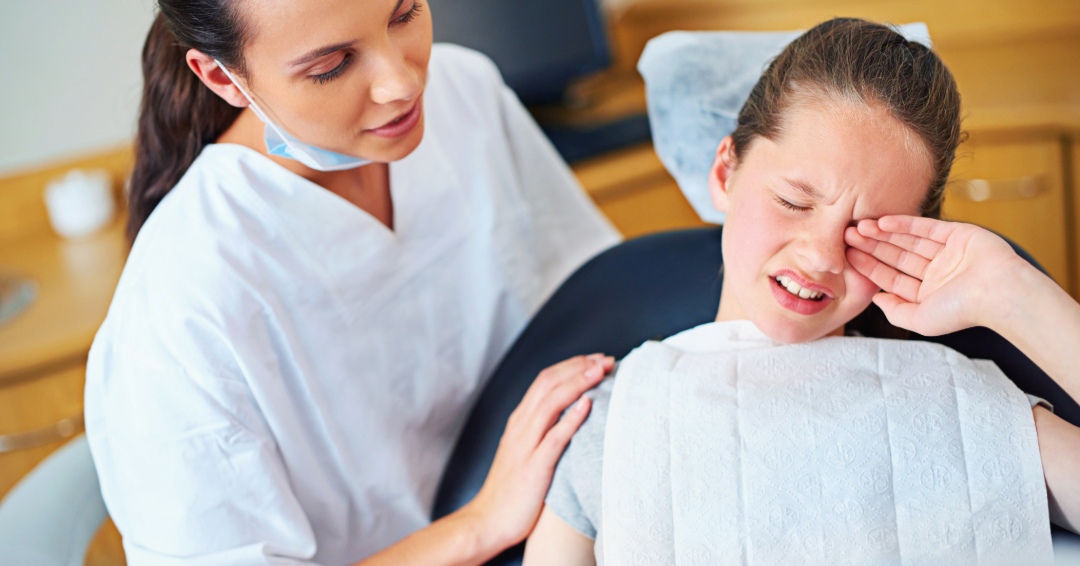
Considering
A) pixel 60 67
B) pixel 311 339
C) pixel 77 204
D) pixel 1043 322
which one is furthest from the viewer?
pixel 77 204

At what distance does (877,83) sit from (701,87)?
11.3 inches

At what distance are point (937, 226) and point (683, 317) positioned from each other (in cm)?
36

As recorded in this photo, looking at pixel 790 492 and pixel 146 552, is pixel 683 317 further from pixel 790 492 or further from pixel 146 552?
pixel 146 552

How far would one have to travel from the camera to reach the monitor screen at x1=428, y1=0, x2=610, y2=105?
6.51 feet

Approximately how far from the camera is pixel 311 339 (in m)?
0.96

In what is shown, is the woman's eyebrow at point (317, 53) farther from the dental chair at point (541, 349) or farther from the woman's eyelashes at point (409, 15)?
the dental chair at point (541, 349)

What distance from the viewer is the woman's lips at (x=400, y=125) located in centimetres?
88

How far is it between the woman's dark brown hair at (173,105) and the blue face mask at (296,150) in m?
0.08

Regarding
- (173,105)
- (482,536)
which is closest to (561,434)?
(482,536)

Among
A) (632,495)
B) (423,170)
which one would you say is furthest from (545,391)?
(423,170)

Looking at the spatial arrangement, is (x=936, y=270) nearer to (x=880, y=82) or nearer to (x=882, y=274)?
(x=882, y=274)

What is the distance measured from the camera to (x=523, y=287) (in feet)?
4.13

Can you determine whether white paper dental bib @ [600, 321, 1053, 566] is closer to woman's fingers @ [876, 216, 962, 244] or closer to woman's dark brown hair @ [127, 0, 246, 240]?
woman's fingers @ [876, 216, 962, 244]

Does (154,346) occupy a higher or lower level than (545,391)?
higher
